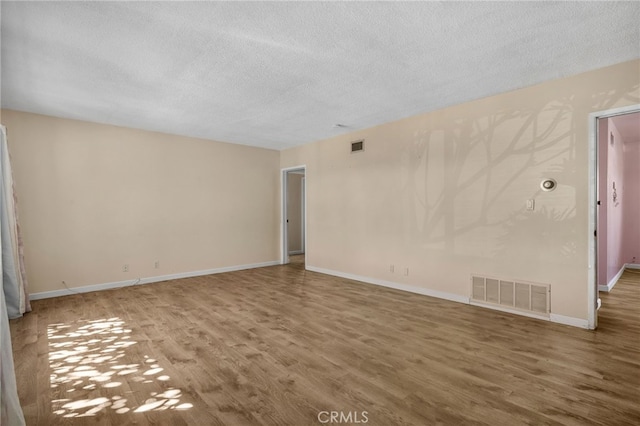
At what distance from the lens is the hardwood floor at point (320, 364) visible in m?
1.91

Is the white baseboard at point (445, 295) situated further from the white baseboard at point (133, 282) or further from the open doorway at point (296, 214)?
the open doorway at point (296, 214)

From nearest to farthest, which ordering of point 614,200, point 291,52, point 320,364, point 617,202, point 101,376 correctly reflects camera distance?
1. point 101,376
2. point 320,364
3. point 291,52
4. point 614,200
5. point 617,202

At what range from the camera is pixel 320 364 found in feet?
8.15

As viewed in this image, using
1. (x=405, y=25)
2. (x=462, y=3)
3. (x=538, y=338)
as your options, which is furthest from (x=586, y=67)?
(x=538, y=338)

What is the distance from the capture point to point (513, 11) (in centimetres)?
218

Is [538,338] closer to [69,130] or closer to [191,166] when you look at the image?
[191,166]

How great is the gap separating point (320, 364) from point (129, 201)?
14.5ft

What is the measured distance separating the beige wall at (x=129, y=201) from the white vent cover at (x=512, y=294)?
4458 mm

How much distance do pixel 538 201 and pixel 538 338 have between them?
1477 mm

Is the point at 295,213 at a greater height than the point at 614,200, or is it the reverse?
the point at 614,200

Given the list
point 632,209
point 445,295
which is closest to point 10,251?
point 445,295

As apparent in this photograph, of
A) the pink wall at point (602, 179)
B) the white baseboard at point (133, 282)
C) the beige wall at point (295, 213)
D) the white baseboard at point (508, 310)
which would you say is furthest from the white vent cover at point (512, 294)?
the beige wall at point (295, 213)

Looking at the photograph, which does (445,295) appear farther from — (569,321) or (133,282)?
(133,282)

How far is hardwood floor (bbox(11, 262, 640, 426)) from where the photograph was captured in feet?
6.25
